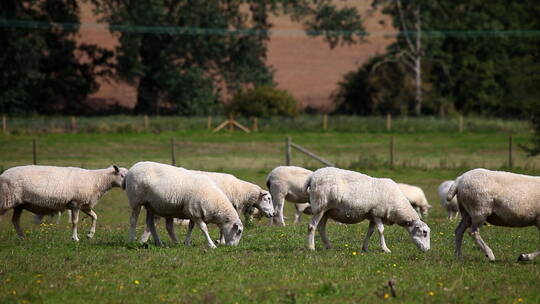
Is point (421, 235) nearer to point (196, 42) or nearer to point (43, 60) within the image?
point (196, 42)

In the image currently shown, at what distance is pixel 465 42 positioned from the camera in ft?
216

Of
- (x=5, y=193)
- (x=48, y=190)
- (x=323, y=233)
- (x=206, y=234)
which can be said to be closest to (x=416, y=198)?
(x=323, y=233)

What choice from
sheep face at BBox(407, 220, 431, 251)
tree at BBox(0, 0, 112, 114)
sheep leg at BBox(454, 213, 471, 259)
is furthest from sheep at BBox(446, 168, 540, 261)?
tree at BBox(0, 0, 112, 114)

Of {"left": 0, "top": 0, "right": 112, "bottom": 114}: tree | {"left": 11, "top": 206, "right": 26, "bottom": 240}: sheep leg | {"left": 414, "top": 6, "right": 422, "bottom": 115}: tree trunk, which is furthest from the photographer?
{"left": 414, "top": 6, "right": 422, "bottom": 115}: tree trunk

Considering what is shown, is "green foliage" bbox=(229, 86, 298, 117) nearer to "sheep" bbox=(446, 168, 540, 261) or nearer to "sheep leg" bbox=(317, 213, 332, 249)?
"sheep leg" bbox=(317, 213, 332, 249)

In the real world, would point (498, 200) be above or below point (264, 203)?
above

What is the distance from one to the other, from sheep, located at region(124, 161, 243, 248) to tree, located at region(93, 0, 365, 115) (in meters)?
45.5

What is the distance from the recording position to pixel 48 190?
52.7 ft

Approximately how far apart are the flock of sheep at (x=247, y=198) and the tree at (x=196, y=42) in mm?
43550

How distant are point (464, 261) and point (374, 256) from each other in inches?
53.3

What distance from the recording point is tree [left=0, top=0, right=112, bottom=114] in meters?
56.1

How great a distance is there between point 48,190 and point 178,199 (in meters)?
2.86

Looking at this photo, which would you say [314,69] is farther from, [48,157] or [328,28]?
[48,157]

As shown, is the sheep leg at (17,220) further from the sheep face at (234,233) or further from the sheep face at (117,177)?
the sheep face at (234,233)
